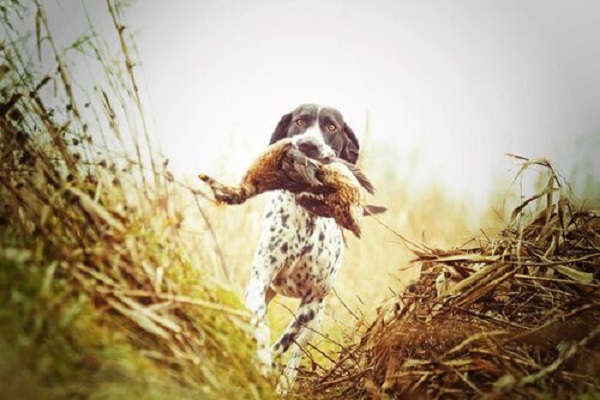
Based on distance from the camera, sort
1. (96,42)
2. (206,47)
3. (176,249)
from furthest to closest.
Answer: (206,47), (96,42), (176,249)

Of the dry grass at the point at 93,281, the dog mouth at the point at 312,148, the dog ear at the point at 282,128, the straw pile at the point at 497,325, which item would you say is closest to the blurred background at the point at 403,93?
the dog ear at the point at 282,128

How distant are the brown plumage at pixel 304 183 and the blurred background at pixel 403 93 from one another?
0.68 feet

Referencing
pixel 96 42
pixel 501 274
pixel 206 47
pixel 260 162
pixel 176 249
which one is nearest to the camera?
pixel 176 249

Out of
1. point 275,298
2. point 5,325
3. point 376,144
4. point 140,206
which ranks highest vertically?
point 376,144

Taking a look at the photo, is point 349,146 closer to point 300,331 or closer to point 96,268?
point 300,331

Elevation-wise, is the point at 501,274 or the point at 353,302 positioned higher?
the point at 501,274

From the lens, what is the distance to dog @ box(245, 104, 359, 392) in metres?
2.12

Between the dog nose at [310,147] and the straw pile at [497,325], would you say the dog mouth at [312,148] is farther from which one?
the straw pile at [497,325]

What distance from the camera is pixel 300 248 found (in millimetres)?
2154

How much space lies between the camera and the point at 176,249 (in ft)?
4.79

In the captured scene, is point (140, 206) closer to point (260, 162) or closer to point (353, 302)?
point (260, 162)

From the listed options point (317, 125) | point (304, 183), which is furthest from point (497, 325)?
point (317, 125)

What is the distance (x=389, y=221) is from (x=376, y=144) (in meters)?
0.30

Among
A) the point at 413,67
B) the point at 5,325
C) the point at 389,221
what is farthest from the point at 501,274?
the point at 5,325
